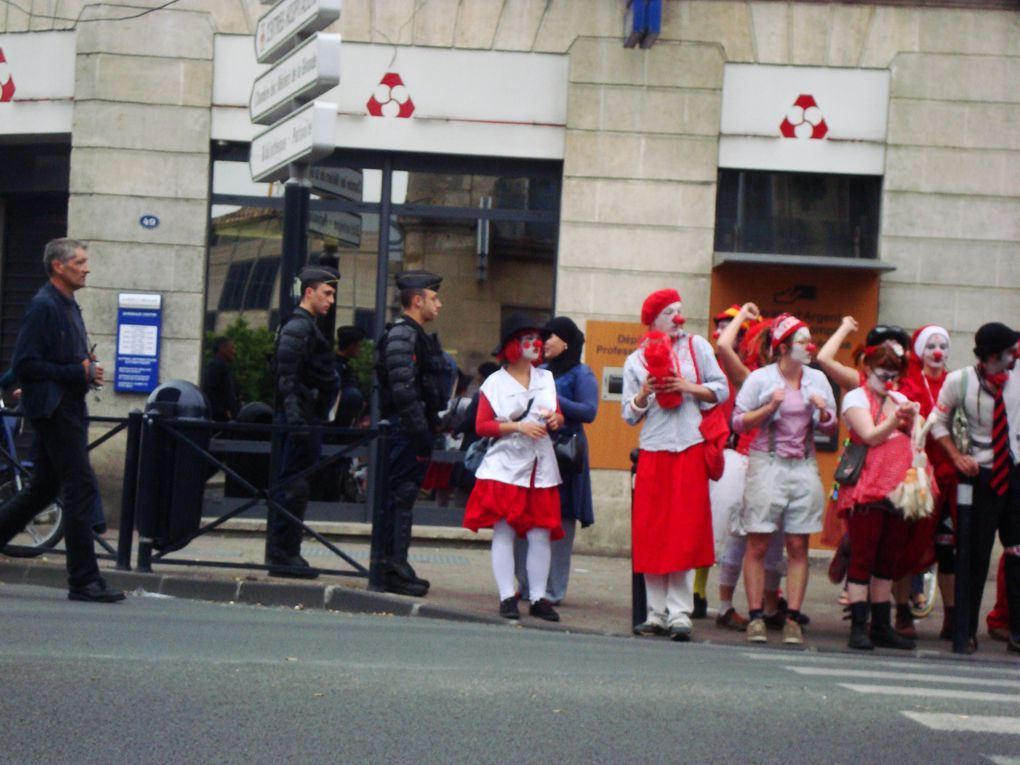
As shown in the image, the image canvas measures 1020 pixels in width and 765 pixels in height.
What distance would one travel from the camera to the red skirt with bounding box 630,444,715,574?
9.09 meters

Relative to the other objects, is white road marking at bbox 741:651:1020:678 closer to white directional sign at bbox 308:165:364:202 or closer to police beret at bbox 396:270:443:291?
police beret at bbox 396:270:443:291

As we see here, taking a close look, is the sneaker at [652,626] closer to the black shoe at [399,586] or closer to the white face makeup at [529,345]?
the black shoe at [399,586]

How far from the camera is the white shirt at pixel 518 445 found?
31.6 ft

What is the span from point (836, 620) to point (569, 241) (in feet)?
16.0

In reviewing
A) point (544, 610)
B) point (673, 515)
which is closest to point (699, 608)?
point (544, 610)

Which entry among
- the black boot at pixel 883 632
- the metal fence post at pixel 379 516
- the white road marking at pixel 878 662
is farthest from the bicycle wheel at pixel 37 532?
the black boot at pixel 883 632

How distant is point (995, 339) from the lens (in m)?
9.60

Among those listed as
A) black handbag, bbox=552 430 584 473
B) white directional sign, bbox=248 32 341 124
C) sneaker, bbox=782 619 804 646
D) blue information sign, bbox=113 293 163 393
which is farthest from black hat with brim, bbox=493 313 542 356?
blue information sign, bbox=113 293 163 393

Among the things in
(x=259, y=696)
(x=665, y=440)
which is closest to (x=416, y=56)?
(x=665, y=440)

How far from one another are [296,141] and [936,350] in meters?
4.03

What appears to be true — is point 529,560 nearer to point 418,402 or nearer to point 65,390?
point 418,402

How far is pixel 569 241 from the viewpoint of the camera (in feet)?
47.5

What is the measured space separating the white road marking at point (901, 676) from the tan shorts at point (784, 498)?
1438 millimetres

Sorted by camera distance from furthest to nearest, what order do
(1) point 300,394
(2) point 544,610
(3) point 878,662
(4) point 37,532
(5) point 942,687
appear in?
(4) point 37,532
(1) point 300,394
(2) point 544,610
(3) point 878,662
(5) point 942,687
